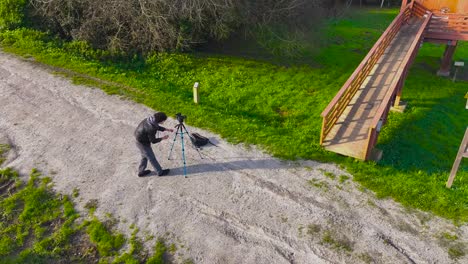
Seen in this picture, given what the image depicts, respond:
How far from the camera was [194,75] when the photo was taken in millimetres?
16781

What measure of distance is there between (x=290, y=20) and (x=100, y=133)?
12.9 meters

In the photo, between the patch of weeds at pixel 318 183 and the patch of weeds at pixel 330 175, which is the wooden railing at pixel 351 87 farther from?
the patch of weeds at pixel 318 183

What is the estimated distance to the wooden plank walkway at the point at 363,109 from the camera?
1106 centimetres

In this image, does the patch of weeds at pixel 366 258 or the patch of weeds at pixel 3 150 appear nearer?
the patch of weeds at pixel 366 258

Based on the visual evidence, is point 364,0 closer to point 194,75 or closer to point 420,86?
point 420,86

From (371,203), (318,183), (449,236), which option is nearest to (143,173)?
(318,183)

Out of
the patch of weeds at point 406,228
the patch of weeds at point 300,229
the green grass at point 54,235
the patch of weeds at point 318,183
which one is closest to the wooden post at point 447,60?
the patch of weeds at point 318,183

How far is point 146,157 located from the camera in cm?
1005

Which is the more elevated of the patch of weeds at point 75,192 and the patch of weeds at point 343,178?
the patch of weeds at point 343,178

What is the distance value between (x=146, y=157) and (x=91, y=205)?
192 cm

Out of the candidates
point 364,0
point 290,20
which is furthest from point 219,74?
point 364,0

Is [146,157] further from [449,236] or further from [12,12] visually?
[12,12]

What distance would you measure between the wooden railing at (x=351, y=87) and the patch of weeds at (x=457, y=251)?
4.51m

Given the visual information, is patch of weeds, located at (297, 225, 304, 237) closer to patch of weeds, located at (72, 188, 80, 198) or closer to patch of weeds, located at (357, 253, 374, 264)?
patch of weeds, located at (357, 253, 374, 264)
